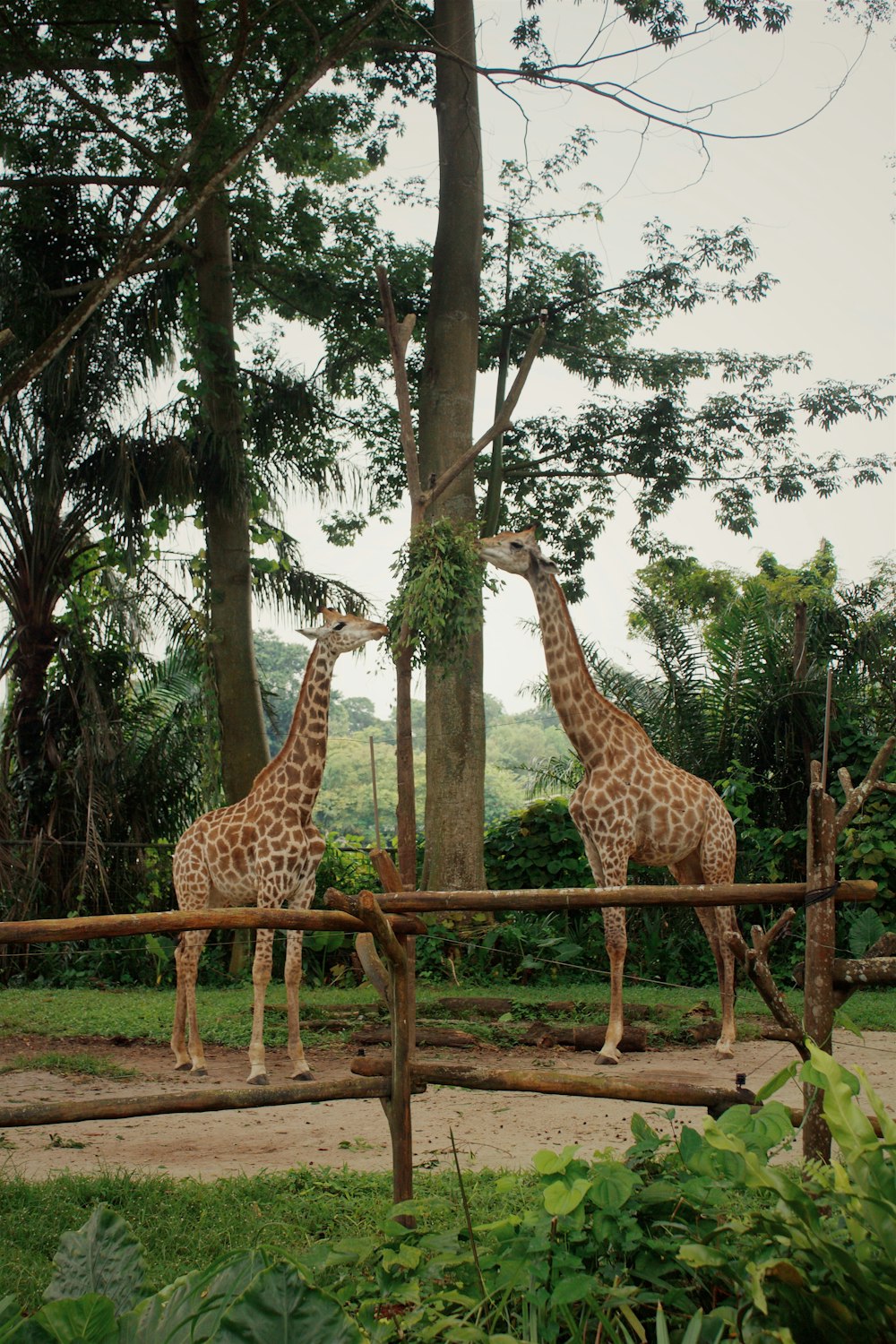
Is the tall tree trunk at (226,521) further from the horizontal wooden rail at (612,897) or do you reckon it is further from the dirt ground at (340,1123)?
the horizontal wooden rail at (612,897)

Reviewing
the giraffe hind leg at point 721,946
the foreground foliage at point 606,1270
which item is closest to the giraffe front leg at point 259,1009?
the giraffe hind leg at point 721,946

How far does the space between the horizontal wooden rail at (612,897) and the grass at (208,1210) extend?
882mm

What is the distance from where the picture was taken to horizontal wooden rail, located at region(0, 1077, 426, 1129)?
3725mm

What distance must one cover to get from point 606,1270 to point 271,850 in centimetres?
432

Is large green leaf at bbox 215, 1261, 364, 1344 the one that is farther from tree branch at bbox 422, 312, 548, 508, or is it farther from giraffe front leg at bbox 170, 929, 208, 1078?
tree branch at bbox 422, 312, 548, 508

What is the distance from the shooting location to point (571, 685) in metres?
7.43

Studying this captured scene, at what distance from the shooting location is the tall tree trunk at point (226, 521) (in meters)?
10.8

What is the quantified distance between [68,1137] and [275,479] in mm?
7877

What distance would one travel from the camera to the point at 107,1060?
22.9 ft

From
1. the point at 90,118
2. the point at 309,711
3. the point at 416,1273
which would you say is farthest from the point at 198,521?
the point at 416,1273

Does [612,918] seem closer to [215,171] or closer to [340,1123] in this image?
[340,1123]

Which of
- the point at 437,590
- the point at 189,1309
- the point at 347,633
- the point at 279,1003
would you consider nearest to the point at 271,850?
the point at 347,633

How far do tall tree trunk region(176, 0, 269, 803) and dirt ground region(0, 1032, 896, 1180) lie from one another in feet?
13.0

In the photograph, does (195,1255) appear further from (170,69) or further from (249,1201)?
(170,69)
